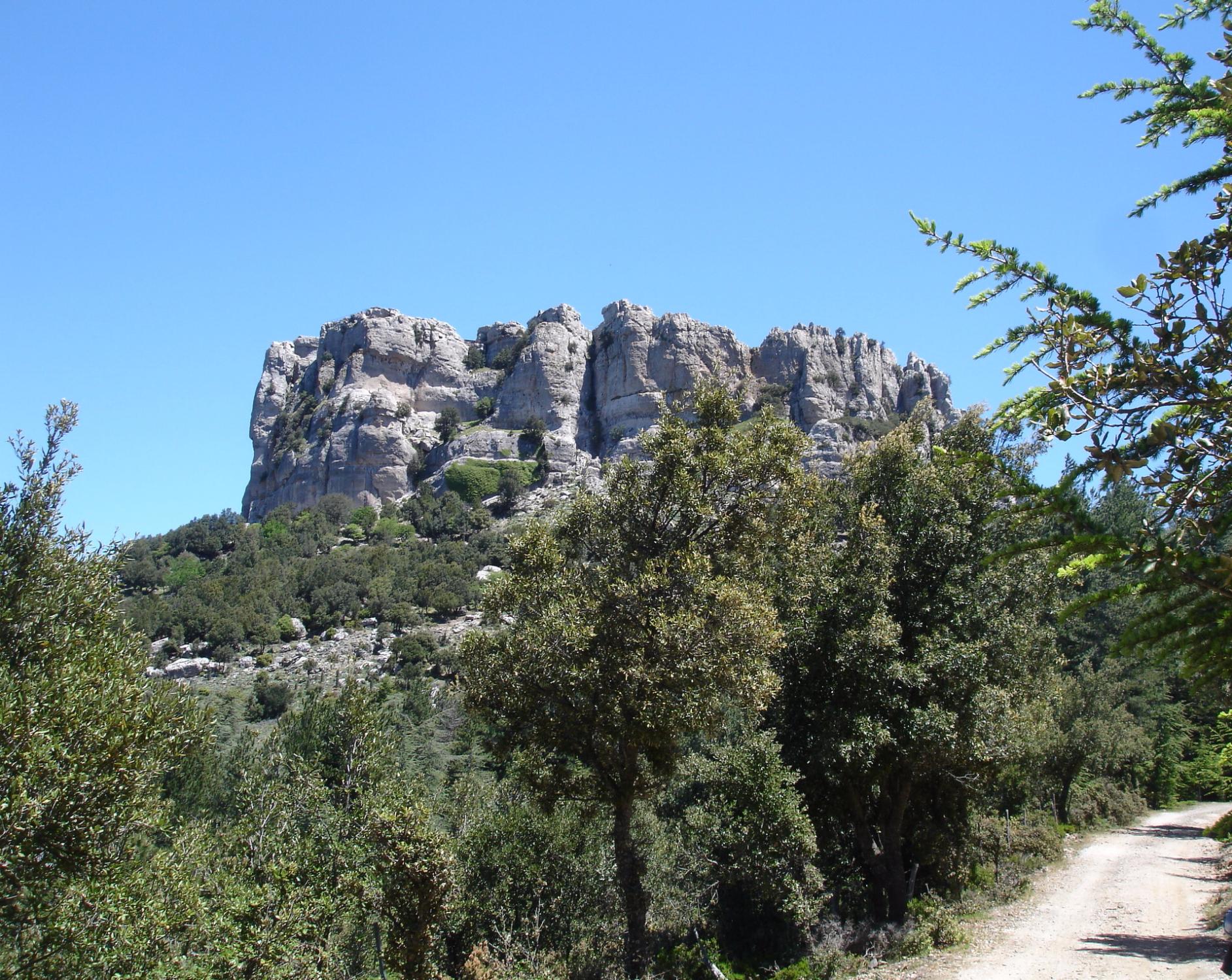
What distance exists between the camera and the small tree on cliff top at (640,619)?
10.4m

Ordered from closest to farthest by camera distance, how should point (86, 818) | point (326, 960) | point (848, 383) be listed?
point (86, 818) < point (326, 960) < point (848, 383)

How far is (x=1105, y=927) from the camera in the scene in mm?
14422

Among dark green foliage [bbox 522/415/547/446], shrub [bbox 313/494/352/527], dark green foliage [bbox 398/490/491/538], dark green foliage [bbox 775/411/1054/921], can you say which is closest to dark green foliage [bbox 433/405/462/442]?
dark green foliage [bbox 522/415/547/446]

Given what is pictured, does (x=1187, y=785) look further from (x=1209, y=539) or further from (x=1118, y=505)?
(x=1209, y=539)

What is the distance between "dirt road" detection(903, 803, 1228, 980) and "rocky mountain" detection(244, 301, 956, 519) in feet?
227

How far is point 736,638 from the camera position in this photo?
1070 cm

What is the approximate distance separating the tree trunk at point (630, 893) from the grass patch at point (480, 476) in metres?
82.4

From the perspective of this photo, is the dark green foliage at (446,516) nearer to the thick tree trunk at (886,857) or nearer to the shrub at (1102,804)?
the shrub at (1102,804)

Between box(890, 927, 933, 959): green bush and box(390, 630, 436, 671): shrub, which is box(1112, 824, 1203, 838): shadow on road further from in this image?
box(390, 630, 436, 671): shrub

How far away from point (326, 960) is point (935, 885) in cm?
1275

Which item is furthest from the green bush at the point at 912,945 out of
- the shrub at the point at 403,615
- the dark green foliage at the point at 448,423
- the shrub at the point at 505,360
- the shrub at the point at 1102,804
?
the shrub at the point at 505,360

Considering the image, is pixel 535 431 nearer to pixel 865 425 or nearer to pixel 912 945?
pixel 865 425

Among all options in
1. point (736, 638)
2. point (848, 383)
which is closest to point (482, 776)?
point (736, 638)

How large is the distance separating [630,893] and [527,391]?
95.5 m
